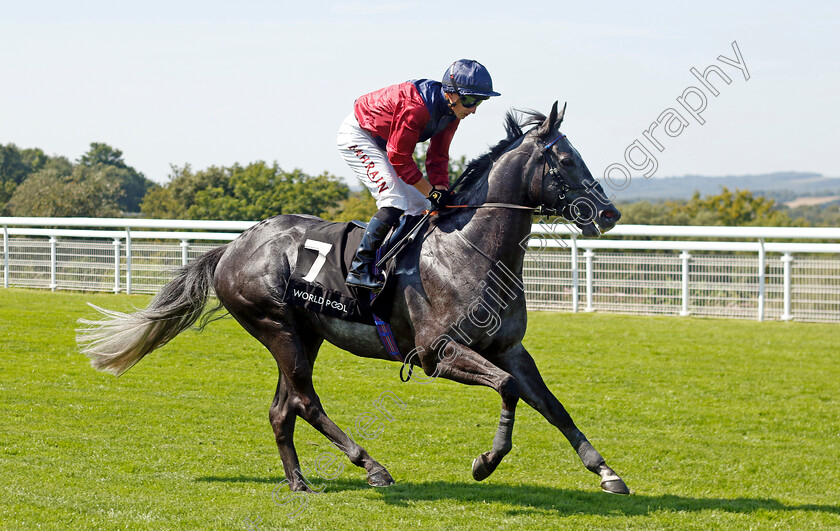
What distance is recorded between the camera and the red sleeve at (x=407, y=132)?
4.52 metres

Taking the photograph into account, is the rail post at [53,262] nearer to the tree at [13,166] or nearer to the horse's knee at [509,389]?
the tree at [13,166]

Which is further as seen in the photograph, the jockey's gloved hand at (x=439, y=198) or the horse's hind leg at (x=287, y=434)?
the horse's hind leg at (x=287, y=434)

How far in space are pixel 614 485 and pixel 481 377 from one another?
836 millimetres

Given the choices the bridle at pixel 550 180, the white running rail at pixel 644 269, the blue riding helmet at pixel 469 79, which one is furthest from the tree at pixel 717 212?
the blue riding helmet at pixel 469 79

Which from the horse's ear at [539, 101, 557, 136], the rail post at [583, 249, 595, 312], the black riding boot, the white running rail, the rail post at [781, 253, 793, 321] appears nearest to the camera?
the horse's ear at [539, 101, 557, 136]

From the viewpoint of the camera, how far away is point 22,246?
14.8m

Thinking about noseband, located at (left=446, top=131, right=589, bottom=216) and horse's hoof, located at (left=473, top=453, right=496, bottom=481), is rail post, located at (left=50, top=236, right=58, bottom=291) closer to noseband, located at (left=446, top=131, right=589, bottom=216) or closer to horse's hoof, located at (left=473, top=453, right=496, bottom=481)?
noseband, located at (left=446, top=131, right=589, bottom=216)

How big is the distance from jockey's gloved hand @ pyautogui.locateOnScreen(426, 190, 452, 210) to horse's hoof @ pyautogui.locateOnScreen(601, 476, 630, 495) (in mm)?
1694

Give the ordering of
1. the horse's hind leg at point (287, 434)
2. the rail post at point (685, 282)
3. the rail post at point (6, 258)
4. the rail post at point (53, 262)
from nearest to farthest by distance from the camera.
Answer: the horse's hind leg at point (287, 434) → the rail post at point (685, 282) → the rail post at point (53, 262) → the rail post at point (6, 258)

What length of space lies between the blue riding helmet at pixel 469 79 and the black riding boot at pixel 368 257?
0.81 m

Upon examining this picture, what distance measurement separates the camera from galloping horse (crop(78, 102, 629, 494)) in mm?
4465

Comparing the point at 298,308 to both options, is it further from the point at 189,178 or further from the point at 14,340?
the point at 189,178

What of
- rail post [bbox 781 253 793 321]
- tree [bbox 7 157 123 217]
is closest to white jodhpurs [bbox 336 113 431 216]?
rail post [bbox 781 253 793 321]

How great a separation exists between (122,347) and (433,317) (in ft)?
7.00
